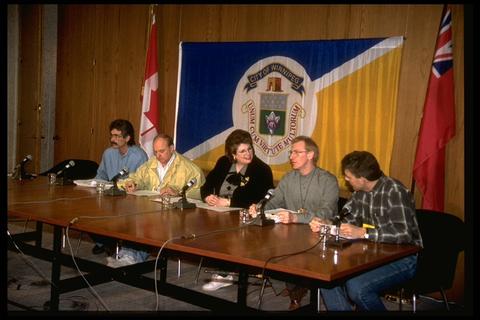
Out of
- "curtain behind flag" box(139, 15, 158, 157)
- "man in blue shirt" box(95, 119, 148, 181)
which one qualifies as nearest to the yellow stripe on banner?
"man in blue shirt" box(95, 119, 148, 181)

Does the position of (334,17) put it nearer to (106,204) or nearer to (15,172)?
(106,204)

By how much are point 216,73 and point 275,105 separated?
2.74ft

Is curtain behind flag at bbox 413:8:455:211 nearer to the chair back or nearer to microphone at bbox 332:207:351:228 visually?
the chair back

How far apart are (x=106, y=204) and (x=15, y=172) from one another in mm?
1561

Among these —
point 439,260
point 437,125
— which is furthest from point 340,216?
point 437,125

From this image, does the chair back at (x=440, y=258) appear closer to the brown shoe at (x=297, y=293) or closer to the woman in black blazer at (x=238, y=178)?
the brown shoe at (x=297, y=293)

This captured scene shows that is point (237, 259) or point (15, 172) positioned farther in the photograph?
point (15, 172)

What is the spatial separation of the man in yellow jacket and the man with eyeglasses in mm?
962

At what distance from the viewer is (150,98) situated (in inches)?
262

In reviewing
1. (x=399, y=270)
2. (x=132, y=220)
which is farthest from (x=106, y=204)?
(x=399, y=270)
